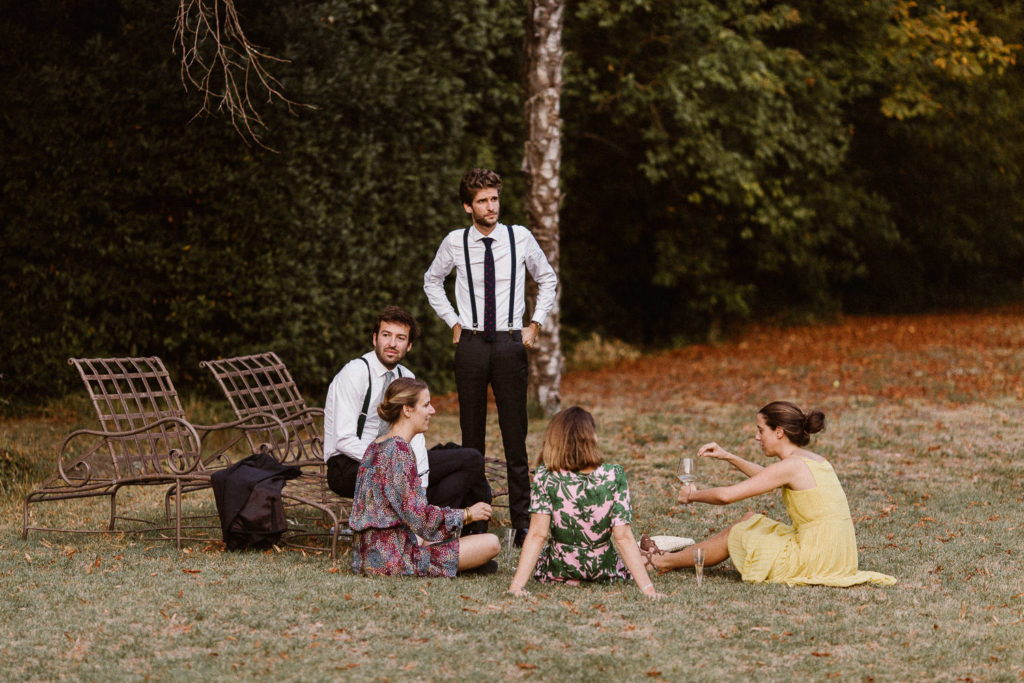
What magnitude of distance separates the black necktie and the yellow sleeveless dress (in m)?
1.81

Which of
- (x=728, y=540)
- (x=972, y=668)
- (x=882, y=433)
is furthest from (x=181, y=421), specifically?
(x=882, y=433)

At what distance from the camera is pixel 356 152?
11609mm

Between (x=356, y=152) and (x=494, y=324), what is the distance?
237 inches

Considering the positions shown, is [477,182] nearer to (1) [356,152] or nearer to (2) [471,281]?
(2) [471,281]

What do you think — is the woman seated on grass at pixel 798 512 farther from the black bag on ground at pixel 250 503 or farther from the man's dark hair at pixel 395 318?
the black bag on ground at pixel 250 503

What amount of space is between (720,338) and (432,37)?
9.81 m

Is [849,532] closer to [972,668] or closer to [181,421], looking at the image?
[972,668]

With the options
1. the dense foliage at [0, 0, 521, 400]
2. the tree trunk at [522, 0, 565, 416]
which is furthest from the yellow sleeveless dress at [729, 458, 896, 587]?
the dense foliage at [0, 0, 521, 400]

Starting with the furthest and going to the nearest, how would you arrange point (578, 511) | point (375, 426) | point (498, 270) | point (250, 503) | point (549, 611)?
point (498, 270) < point (375, 426) < point (250, 503) < point (578, 511) < point (549, 611)

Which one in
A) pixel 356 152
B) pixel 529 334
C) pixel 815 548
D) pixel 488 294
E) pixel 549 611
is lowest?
pixel 549 611

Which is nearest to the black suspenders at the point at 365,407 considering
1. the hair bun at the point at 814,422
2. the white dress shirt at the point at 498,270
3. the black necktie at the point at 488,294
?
the white dress shirt at the point at 498,270

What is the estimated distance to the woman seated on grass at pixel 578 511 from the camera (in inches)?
206

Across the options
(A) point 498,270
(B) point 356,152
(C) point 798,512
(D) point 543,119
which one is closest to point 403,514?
(A) point 498,270

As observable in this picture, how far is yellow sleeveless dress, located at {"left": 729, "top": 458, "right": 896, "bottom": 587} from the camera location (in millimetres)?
5402
